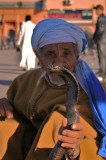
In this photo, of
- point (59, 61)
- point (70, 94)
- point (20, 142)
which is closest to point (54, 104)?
point (59, 61)

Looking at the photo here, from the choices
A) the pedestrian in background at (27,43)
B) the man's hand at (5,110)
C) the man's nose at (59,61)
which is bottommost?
the pedestrian in background at (27,43)

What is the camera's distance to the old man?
6.99 feet

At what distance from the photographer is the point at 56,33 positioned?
2430mm

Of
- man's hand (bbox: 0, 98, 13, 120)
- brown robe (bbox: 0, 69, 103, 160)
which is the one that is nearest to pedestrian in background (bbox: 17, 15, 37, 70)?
brown robe (bbox: 0, 69, 103, 160)

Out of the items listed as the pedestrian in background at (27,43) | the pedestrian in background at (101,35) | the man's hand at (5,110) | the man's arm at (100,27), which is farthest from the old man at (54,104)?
the pedestrian in background at (27,43)

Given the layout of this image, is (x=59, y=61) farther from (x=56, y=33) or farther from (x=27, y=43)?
(x=27, y=43)

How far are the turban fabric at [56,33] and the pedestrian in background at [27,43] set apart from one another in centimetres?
987

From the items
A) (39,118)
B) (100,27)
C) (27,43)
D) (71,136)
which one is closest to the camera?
(71,136)

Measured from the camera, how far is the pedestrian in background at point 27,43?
1234 cm

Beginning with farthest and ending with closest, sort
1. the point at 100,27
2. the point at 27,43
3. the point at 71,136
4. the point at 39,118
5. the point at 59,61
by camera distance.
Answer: the point at 27,43 < the point at 100,27 < the point at 39,118 < the point at 59,61 < the point at 71,136

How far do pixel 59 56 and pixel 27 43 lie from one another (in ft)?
33.5

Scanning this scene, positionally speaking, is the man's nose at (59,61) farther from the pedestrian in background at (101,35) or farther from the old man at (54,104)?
the pedestrian in background at (101,35)

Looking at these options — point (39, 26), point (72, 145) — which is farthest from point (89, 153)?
point (39, 26)

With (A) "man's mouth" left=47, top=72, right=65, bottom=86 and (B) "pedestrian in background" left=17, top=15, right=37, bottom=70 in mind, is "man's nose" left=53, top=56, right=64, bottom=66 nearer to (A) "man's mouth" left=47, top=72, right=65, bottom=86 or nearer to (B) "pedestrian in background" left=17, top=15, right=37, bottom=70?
(A) "man's mouth" left=47, top=72, right=65, bottom=86
